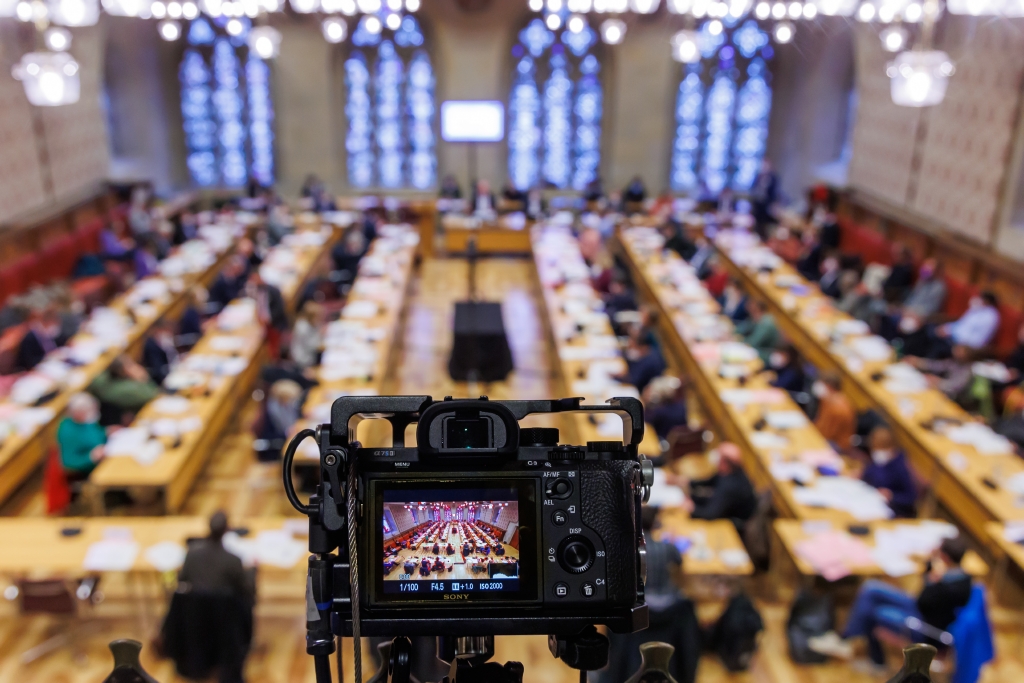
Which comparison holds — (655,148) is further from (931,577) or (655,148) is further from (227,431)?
(931,577)

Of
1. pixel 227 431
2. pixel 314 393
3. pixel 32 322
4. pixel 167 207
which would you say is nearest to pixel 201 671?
pixel 314 393

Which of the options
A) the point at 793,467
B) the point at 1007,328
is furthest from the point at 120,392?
the point at 1007,328

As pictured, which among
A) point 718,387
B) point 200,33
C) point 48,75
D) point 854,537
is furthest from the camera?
point 200,33

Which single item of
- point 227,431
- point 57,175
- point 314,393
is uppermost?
point 57,175

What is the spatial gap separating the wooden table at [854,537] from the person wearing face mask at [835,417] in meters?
1.47

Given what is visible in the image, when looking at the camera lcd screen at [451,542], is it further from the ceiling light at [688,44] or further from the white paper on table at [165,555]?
the ceiling light at [688,44]

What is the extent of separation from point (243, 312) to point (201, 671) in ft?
17.2

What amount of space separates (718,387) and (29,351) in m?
6.10

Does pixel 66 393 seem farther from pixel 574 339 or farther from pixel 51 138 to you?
pixel 51 138

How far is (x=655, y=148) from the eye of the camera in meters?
16.1

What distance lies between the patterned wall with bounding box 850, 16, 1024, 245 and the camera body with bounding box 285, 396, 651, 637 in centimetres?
976

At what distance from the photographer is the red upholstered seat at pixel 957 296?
1031 centimetres

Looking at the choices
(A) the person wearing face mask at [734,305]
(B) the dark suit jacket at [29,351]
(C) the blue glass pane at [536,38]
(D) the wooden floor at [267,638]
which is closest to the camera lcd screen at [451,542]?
(D) the wooden floor at [267,638]

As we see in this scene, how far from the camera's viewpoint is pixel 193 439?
6.54m
